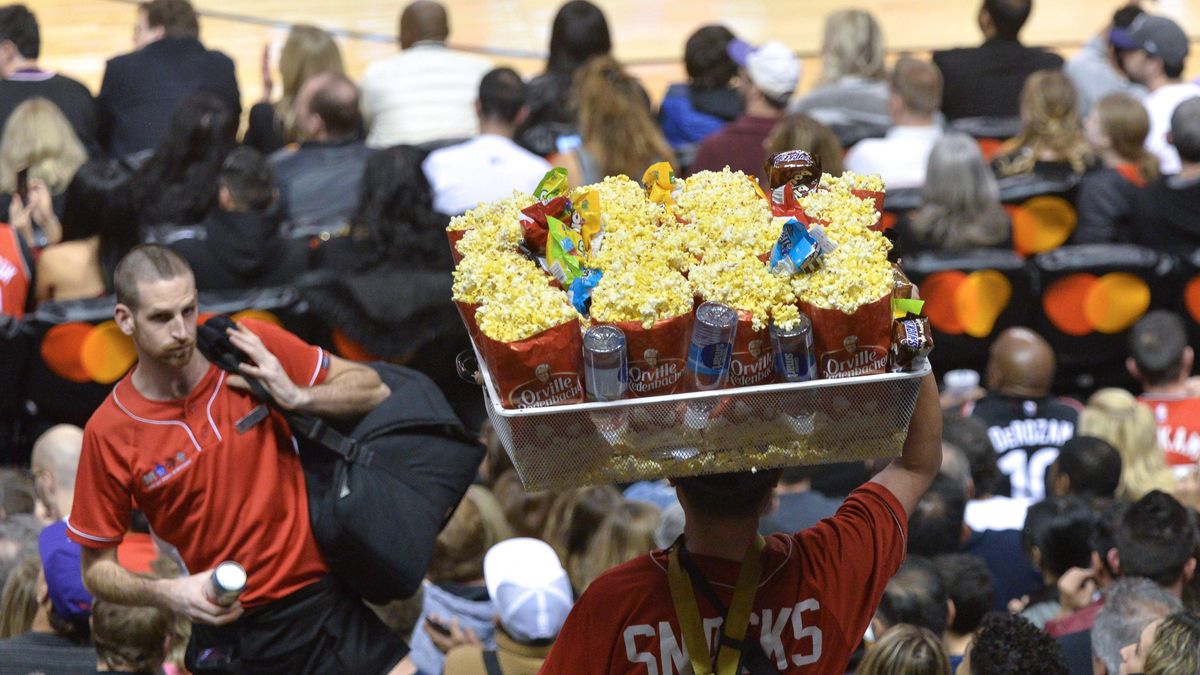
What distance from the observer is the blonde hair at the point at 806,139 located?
19.8 feet

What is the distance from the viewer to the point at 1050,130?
6762mm

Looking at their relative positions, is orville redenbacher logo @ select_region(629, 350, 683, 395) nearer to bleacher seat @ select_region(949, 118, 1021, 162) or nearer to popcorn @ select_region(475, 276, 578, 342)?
popcorn @ select_region(475, 276, 578, 342)

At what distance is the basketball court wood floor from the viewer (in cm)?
1076

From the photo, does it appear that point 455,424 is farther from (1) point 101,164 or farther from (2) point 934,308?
(2) point 934,308

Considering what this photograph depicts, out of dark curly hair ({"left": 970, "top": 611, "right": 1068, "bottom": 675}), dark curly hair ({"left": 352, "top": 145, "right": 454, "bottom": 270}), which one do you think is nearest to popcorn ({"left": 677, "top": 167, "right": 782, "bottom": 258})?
dark curly hair ({"left": 970, "top": 611, "right": 1068, "bottom": 675})

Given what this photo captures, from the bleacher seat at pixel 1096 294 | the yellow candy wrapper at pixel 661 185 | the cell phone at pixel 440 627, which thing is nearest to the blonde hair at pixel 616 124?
the bleacher seat at pixel 1096 294

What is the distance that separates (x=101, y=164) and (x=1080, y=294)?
368cm

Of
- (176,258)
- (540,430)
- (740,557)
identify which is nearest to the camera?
(540,430)

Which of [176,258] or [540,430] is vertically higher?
[540,430]

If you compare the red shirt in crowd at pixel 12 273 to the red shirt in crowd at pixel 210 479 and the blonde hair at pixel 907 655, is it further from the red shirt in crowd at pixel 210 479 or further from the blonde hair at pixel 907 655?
the blonde hair at pixel 907 655

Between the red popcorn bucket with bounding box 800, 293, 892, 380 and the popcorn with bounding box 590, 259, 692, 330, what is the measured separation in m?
0.18

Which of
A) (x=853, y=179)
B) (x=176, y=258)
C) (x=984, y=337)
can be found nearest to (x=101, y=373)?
(x=176, y=258)

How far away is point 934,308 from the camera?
6387mm

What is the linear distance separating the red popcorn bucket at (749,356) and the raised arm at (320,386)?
4.77 ft
